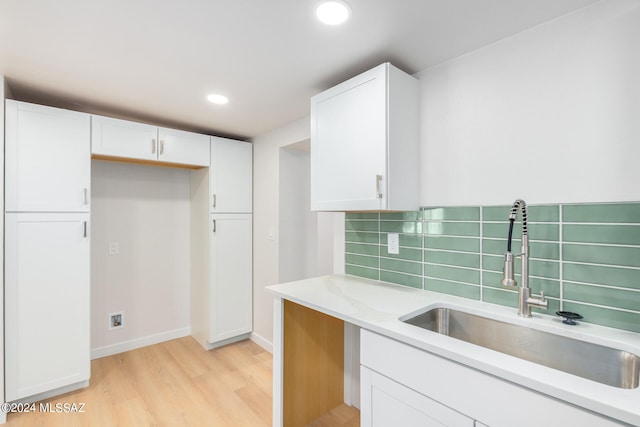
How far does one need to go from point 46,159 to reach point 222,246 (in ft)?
4.66

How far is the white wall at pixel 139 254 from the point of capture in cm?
267

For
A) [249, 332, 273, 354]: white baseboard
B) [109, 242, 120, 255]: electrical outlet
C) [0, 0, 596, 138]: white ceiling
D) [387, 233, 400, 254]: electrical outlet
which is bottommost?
[249, 332, 273, 354]: white baseboard

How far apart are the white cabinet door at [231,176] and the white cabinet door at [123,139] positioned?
1.71 ft

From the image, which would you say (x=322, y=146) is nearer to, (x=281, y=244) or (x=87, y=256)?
(x=281, y=244)

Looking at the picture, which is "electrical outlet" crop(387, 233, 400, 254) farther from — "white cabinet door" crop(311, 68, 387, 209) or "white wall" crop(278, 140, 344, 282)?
"white wall" crop(278, 140, 344, 282)

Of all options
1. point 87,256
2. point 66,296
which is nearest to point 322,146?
point 87,256

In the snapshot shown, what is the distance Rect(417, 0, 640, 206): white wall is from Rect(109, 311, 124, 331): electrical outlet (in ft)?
9.36

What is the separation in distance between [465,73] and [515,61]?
0.23 metres

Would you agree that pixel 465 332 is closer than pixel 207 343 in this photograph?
Yes

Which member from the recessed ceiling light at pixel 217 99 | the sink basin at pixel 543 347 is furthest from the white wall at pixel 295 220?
the sink basin at pixel 543 347

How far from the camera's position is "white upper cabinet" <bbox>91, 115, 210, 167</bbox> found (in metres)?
2.26

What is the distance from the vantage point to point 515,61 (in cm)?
137

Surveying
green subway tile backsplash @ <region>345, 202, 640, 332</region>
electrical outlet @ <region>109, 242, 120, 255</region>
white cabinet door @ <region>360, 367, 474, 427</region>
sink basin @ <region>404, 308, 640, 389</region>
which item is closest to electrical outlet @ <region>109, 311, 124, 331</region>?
electrical outlet @ <region>109, 242, 120, 255</region>

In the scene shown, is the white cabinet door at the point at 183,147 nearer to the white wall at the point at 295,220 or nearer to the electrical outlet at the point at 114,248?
the white wall at the point at 295,220
